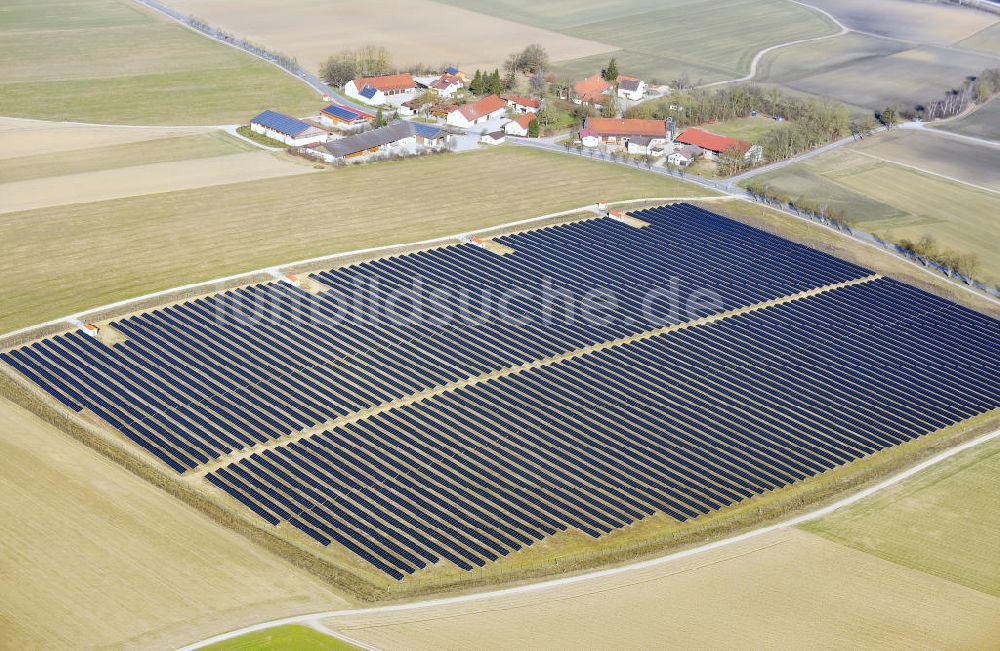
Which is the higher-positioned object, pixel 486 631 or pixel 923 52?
pixel 923 52

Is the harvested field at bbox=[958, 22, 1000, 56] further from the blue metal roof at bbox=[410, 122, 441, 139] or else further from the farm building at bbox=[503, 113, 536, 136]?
the blue metal roof at bbox=[410, 122, 441, 139]

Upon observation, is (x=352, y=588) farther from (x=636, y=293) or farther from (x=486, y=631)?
(x=636, y=293)

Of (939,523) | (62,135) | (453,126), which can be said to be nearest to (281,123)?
(453,126)

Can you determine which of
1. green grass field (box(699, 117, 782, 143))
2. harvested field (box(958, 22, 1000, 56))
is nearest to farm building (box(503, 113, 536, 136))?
green grass field (box(699, 117, 782, 143))

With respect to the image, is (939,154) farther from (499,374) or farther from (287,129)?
(287,129)

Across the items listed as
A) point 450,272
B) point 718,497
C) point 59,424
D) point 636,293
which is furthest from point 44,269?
point 718,497

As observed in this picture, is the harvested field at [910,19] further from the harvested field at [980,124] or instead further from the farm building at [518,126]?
the farm building at [518,126]
